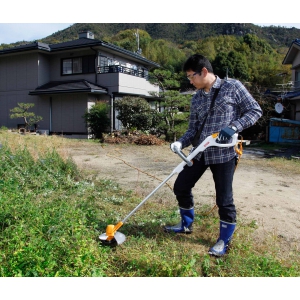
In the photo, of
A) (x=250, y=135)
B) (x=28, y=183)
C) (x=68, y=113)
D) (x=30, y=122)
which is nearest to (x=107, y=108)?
(x=68, y=113)

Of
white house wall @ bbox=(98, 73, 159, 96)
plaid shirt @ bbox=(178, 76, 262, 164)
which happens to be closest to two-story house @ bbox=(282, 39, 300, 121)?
white house wall @ bbox=(98, 73, 159, 96)

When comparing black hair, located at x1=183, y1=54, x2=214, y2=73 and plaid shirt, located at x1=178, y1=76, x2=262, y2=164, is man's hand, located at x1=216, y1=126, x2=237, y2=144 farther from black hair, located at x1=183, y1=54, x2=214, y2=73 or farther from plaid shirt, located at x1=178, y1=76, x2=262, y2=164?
black hair, located at x1=183, y1=54, x2=214, y2=73

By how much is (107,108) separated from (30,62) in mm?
5457

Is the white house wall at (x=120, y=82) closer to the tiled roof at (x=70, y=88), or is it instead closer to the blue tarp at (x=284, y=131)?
the tiled roof at (x=70, y=88)

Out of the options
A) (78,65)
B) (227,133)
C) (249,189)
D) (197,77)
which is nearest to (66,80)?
(78,65)

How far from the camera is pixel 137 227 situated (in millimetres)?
2959

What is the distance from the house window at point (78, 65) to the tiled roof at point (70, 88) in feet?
1.80

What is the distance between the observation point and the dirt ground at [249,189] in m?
3.15

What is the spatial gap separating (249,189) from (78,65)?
41.5 ft

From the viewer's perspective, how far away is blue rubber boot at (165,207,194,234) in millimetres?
2815

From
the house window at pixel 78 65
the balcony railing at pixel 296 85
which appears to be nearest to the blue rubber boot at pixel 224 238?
the house window at pixel 78 65

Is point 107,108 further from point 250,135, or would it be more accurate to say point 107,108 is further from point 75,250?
point 75,250

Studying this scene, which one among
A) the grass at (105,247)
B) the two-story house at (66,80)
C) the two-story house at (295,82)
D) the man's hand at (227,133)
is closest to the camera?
the grass at (105,247)
